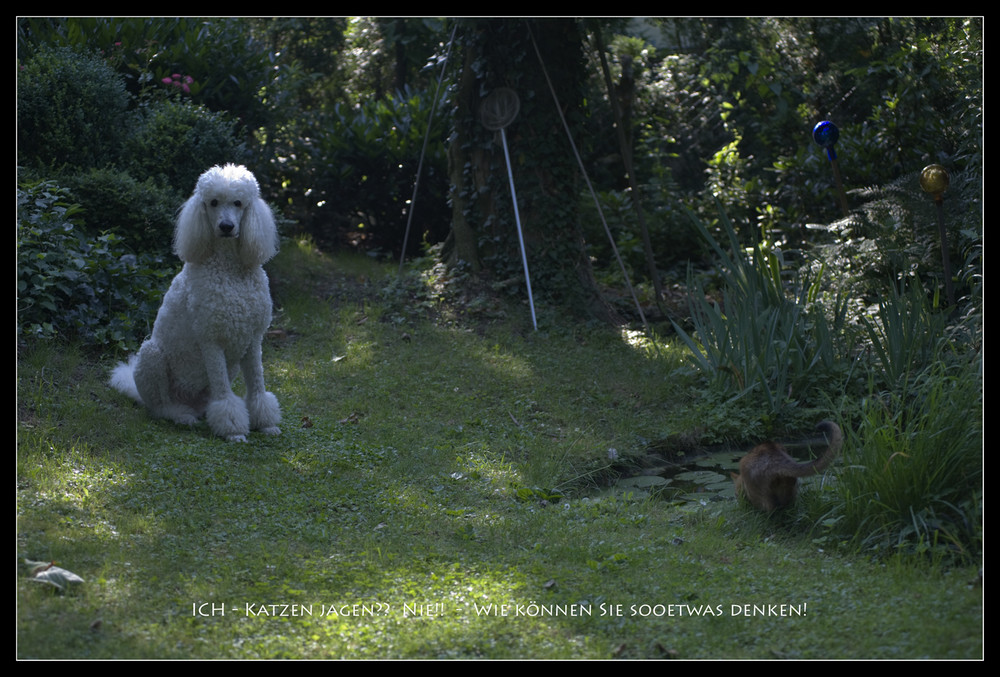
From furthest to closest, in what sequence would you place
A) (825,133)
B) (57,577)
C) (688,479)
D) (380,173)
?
(380,173) < (825,133) < (688,479) < (57,577)

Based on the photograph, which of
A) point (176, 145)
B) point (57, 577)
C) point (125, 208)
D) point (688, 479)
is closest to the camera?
point (57, 577)

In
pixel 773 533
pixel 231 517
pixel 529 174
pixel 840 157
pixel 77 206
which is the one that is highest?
pixel 840 157

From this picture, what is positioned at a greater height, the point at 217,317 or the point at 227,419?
the point at 217,317

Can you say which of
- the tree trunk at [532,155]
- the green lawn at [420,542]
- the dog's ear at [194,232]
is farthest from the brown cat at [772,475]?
the tree trunk at [532,155]

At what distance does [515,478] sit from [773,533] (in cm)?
149

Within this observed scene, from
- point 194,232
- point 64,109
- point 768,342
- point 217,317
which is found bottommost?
point 217,317

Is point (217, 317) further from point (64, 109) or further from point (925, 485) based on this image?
point (64, 109)

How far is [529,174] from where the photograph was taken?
27.3 ft

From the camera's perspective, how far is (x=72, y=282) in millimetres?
6254

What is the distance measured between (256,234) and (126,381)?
1484 millimetres

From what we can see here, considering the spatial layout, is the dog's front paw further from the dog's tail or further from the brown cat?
the brown cat

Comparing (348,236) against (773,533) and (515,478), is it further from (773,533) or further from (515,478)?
(773,533)

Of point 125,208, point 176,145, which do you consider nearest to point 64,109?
point 176,145
